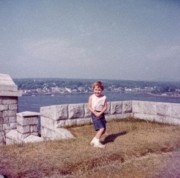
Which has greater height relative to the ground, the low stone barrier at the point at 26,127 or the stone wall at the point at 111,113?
the stone wall at the point at 111,113

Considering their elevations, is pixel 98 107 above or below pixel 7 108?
above

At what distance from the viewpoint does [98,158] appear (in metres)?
4.79

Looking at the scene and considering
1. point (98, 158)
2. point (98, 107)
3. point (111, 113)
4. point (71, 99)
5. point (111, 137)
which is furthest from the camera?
point (71, 99)

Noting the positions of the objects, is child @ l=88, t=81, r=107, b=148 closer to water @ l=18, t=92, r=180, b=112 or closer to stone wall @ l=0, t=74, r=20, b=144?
stone wall @ l=0, t=74, r=20, b=144

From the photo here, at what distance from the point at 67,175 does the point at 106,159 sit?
0.93m

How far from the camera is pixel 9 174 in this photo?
4.09 m

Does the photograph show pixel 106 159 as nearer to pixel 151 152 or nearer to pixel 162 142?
pixel 151 152

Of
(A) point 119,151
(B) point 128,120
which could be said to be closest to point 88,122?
(B) point 128,120

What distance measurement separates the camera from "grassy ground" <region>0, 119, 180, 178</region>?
13.8 feet

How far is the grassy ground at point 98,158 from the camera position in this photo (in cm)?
419

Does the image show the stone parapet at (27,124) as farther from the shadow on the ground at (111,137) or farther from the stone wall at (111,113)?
the shadow on the ground at (111,137)

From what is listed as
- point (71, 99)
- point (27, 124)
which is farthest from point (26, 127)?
point (71, 99)

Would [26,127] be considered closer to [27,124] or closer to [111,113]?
[27,124]

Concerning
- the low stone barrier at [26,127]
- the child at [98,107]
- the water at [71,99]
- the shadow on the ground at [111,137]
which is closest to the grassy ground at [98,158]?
the shadow on the ground at [111,137]
